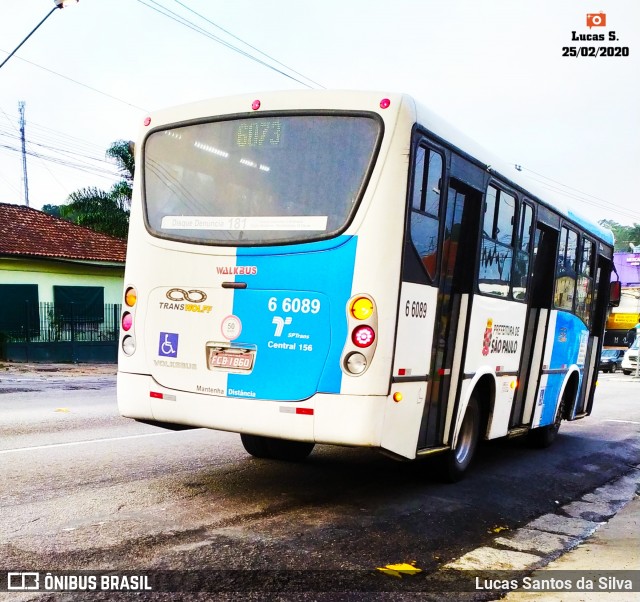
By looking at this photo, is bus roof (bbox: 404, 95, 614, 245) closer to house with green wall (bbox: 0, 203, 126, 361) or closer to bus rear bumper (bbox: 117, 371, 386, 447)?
bus rear bumper (bbox: 117, 371, 386, 447)

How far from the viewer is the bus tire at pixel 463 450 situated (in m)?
7.37

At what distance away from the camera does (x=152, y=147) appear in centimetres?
679

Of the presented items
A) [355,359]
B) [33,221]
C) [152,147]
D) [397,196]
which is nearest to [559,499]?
[355,359]

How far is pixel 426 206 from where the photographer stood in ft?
20.3

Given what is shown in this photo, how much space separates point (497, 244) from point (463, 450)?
212 cm

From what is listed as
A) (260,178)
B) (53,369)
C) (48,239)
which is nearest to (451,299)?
(260,178)

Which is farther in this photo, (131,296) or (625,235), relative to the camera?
(625,235)

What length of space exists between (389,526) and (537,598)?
158cm

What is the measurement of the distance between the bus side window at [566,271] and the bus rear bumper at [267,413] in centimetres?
485

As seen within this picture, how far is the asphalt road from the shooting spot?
4703 millimetres

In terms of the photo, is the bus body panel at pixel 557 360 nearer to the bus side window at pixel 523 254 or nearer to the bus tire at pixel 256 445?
the bus side window at pixel 523 254

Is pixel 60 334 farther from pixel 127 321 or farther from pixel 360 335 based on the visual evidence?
pixel 360 335

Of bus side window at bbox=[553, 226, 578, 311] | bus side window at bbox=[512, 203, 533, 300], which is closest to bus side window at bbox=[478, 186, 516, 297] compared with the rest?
bus side window at bbox=[512, 203, 533, 300]

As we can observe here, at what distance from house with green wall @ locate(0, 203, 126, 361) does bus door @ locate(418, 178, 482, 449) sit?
65.2 ft
